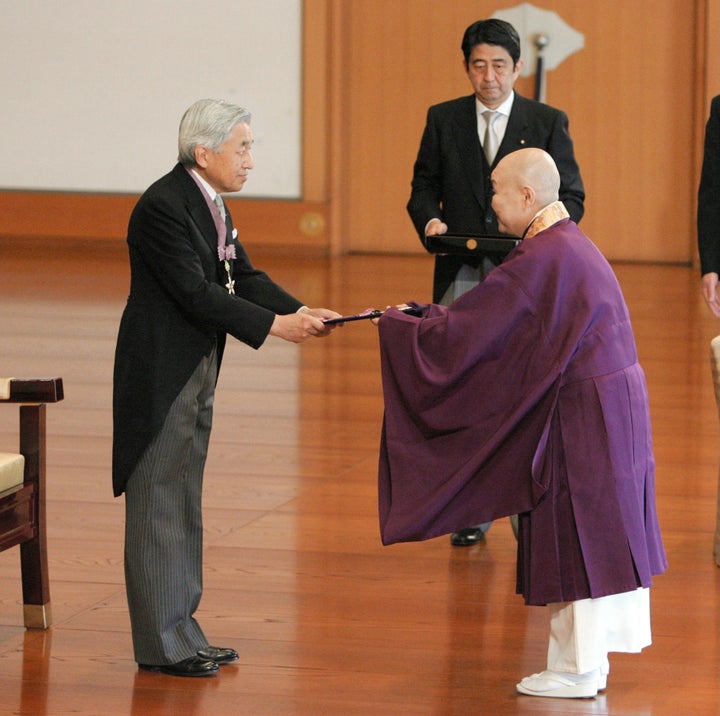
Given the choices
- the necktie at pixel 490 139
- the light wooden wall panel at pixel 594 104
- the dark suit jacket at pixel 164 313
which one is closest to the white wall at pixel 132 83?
the light wooden wall panel at pixel 594 104

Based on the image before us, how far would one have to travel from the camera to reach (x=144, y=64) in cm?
1179

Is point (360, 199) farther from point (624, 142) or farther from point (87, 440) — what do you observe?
point (87, 440)

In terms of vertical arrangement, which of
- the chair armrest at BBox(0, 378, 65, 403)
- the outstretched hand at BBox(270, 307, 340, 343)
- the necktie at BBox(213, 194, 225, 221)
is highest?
the necktie at BBox(213, 194, 225, 221)

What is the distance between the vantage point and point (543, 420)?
3125 mm

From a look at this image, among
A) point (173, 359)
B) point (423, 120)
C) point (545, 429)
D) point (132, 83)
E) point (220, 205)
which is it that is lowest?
point (545, 429)

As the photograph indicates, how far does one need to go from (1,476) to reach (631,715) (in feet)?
5.05

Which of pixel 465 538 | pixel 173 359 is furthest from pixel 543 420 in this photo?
pixel 465 538

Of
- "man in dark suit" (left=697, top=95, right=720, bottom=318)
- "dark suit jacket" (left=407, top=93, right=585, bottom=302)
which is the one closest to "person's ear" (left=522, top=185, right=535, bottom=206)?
"dark suit jacket" (left=407, top=93, right=585, bottom=302)

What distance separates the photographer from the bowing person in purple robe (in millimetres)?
3088

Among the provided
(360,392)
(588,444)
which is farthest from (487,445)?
(360,392)

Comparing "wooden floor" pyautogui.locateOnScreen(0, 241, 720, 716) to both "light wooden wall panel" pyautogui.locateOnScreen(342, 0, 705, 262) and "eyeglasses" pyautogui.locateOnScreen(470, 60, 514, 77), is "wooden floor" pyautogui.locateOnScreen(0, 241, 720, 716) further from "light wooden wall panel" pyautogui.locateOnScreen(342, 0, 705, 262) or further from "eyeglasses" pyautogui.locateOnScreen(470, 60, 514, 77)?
"light wooden wall panel" pyautogui.locateOnScreen(342, 0, 705, 262)

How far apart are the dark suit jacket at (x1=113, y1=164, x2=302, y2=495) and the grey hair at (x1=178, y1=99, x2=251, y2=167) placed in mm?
74

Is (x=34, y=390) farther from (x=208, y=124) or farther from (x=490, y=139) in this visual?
(x=490, y=139)

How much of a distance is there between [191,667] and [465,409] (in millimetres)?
860
